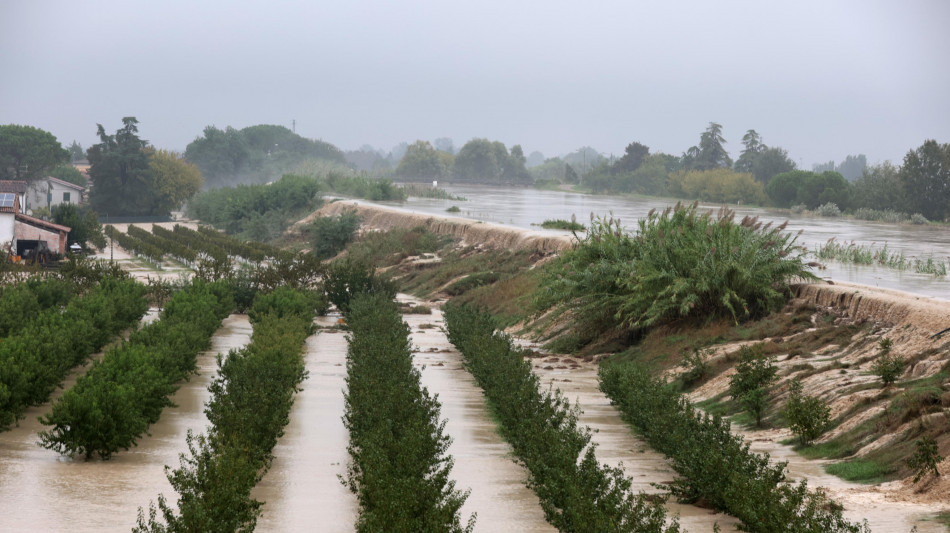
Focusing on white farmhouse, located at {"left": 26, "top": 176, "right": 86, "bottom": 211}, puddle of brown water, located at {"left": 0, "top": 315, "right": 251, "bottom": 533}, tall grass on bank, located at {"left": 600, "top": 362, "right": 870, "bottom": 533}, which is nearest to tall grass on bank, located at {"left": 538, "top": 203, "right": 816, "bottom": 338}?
tall grass on bank, located at {"left": 600, "top": 362, "right": 870, "bottom": 533}

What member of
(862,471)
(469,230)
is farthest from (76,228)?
(862,471)

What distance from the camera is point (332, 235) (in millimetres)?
62219

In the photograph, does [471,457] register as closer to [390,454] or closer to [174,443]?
[390,454]

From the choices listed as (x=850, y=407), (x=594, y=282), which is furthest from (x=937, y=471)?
(x=594, y=282)

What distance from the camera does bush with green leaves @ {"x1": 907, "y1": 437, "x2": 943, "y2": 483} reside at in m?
10.8

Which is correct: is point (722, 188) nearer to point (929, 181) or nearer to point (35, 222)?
point (929, 181)

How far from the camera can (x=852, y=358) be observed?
1711 cm

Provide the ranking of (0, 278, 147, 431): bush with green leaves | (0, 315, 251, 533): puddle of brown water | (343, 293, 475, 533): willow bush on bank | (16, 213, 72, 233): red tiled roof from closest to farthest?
1. (343, 293, 475, 533): willow bush on bank
2. (0, 315, 251, 533): puddle of brown water
3. (0, 278, 147, 431): bush with green leaves
4. (16, 213, 72, 233): red tiled roof

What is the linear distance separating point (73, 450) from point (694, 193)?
363 ft

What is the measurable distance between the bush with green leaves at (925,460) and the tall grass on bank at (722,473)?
1075 mm

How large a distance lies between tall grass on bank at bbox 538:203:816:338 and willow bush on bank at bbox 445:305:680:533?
3487 millimetres

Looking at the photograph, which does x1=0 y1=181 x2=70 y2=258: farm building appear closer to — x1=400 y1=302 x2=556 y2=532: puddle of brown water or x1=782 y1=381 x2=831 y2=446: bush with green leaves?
x1=400 y1=302 x2=556 y2=532: puddle of brown water

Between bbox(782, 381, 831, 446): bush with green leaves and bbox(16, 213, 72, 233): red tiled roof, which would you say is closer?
bbox(782, 381, 831, 446): bush with green leaves

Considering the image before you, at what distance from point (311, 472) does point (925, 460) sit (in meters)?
7.01
